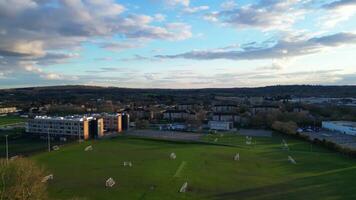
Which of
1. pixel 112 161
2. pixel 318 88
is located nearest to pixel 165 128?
pixel 112 161

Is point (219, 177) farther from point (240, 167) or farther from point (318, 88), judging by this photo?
point (318, 88)

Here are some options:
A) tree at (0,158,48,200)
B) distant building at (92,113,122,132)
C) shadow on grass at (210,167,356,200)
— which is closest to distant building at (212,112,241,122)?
distant building at (92,113,122,132)

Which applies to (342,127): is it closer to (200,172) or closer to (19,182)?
(200,172)

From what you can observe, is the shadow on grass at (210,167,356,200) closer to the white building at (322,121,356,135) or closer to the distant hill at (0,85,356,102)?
the white building at (322,121,356,135)

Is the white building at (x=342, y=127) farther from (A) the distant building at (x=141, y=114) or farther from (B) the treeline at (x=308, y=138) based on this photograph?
(A) the distant building at (x=141, y=114)

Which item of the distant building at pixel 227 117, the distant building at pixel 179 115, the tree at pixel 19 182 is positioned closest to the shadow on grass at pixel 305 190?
the tree at pixel 19 182

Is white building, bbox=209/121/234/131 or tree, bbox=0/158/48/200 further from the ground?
tree, bbox=0/158/48/200
